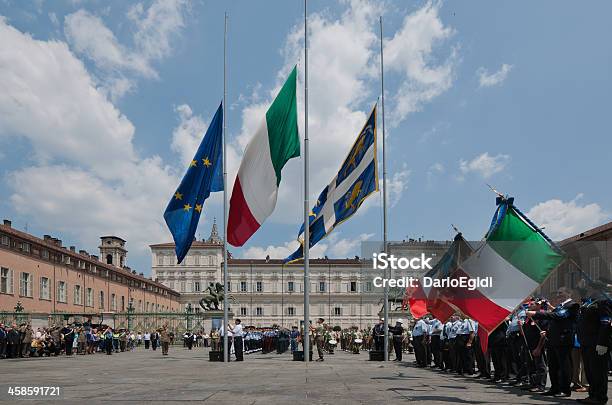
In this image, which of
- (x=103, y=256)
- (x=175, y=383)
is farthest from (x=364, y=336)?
(x=103, y=256)

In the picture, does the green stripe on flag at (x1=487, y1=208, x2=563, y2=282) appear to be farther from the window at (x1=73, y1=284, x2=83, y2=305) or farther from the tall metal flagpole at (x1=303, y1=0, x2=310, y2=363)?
the window at (x1=73, y1=284, x2=83, y2=305)

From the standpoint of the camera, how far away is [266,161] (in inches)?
880

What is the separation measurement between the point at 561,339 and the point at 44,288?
155 feet

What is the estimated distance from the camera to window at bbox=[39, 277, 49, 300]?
171ft

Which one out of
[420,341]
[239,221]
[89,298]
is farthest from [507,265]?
[89,298]

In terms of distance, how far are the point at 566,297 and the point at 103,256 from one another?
334 feet

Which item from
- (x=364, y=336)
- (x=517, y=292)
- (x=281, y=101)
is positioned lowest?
(x=364, y=336)

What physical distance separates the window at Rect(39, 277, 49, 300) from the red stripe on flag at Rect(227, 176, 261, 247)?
3401cm

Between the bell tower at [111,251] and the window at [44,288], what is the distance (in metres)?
A: 54.5

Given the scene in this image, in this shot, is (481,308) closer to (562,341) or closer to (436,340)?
(562,341)

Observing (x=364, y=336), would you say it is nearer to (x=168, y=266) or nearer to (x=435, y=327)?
(x=435, y=327)

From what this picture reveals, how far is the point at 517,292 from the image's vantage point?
13.2m

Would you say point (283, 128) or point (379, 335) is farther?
point (379, 335)

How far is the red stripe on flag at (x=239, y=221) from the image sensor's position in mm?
22438
